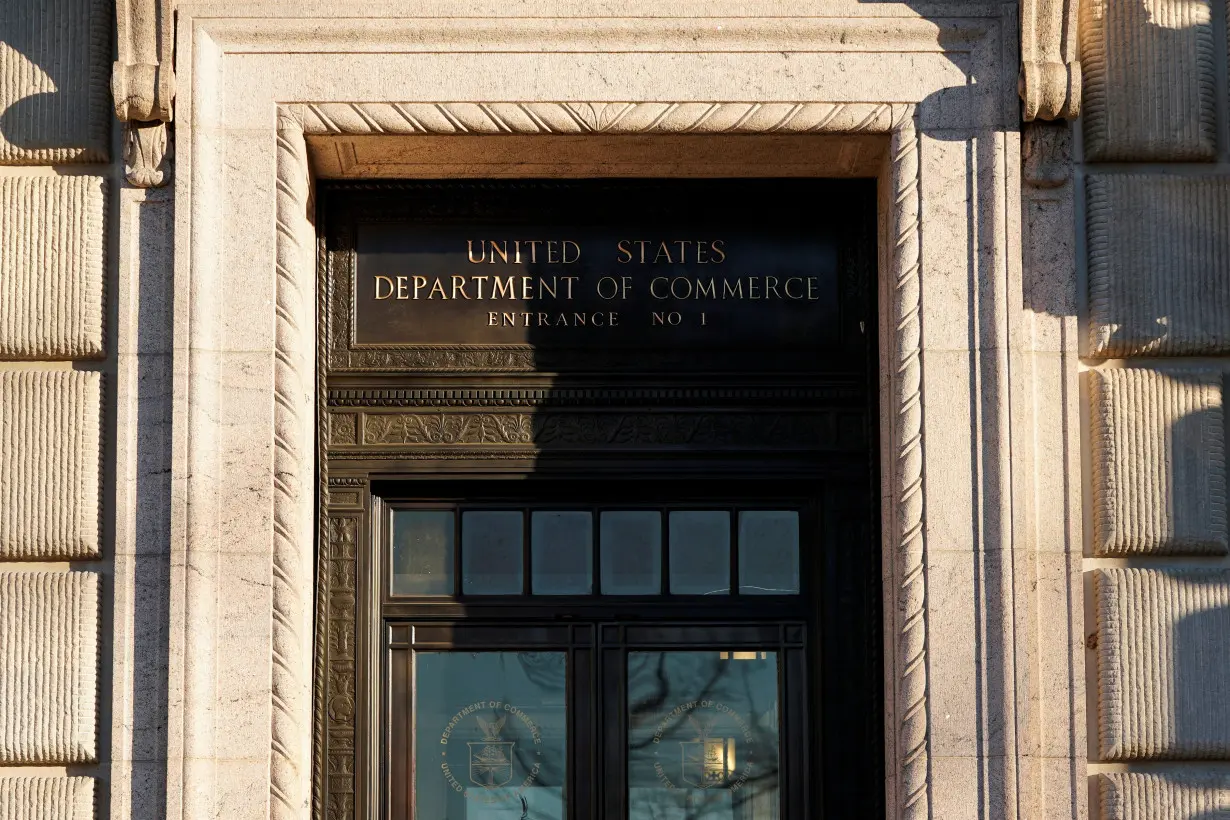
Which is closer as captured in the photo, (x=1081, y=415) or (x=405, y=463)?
(x=1081, y=415)

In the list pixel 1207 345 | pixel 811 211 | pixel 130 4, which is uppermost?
pixel 130 4

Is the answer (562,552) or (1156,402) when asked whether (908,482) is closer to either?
(1156,402)

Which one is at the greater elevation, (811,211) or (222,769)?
(811,211)

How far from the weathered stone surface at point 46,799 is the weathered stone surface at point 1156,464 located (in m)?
5.22

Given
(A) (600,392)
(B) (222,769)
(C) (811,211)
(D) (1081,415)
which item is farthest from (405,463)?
(D) (1081,415)

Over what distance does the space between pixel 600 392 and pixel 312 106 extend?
216 centimetres

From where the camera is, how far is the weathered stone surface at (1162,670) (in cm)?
748

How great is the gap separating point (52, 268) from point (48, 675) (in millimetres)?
2074

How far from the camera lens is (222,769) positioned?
7418 millimetres

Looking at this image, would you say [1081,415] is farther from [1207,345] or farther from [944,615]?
[944,615]

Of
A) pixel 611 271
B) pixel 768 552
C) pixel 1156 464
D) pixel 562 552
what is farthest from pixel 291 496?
pixel 1156 464

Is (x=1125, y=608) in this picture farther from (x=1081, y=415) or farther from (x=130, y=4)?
(x=130, y=4)

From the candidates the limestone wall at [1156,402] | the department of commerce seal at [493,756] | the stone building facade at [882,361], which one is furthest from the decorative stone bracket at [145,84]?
the limestone wall at [1156,402]

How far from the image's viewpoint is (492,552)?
8.45 meters
